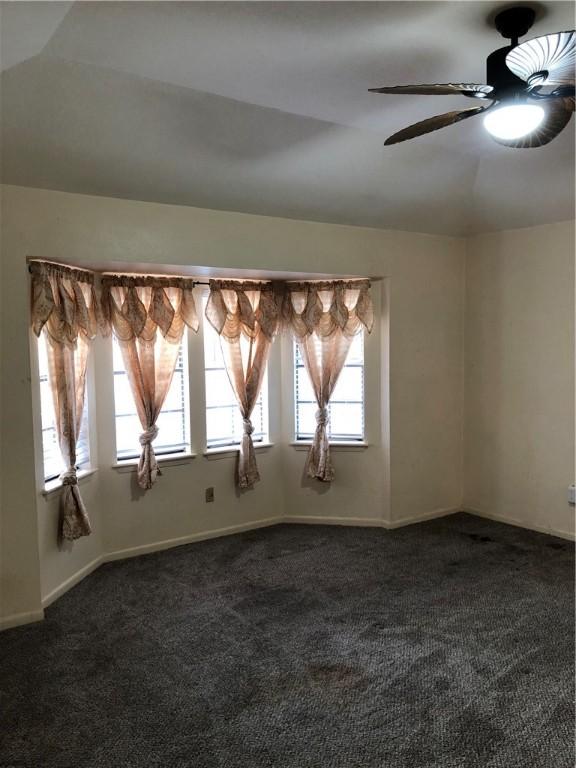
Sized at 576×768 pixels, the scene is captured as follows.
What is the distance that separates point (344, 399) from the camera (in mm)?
4996

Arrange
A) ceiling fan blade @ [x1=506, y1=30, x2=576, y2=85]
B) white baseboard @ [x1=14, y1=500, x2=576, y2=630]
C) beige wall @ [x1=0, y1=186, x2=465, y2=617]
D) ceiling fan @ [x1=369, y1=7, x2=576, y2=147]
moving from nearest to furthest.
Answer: ceiling fan blade @ [x1=506, y1=30, x2=576, y2=85]
ceiling fan @ [x1=369, y1=7, x2=576, y2=147]
beige wall @ [x1=0, y1=186, x2=465, y2=617]
white baseboard @ [x1=14, y1=500, x2=576, y2=630]

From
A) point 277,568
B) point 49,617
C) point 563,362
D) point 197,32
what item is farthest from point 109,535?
point 563,362

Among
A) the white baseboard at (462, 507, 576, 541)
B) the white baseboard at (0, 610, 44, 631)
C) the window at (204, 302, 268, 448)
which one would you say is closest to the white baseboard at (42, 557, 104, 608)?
the white baseboard at (0, 610, 44, 631)

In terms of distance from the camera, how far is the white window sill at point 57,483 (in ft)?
11.9

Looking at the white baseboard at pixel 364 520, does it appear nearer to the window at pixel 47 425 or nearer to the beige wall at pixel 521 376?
the beige wall at pixel 521 376

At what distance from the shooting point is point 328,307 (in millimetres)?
4773

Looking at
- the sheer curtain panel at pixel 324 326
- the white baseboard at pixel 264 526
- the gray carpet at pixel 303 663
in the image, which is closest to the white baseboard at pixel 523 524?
the white baseboard at pixel 264 526

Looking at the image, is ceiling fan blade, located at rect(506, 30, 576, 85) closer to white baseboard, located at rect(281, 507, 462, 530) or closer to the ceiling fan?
the ceiling fan

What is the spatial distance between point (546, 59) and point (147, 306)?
3108mm

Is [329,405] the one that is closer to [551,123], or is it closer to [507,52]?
[551,123]

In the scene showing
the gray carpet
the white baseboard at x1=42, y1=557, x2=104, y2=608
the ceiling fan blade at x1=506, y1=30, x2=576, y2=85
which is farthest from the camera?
the white baseboard at x1=42, y1=557, x2=104, y2=608

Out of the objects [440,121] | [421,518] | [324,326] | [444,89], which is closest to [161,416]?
[324,326]

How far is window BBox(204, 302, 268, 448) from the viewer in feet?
15.4

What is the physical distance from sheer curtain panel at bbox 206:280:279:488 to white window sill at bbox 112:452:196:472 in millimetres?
460
